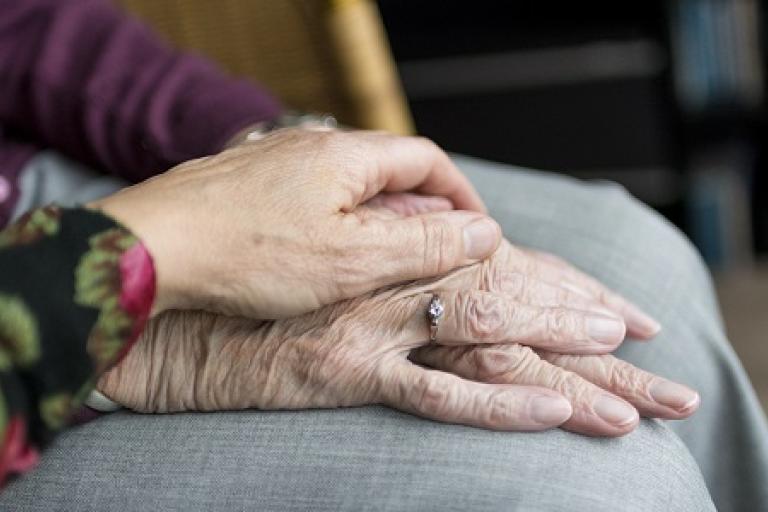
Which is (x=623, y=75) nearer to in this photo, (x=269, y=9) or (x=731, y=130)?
(x=731, y=130)

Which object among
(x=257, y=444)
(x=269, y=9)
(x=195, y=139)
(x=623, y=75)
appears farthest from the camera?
(x=623, y=75)

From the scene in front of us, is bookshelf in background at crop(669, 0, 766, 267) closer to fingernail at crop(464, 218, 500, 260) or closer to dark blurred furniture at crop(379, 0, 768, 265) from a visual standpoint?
dark blurred furniture at crop(379, 0, 768, 265)

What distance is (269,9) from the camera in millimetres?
1414

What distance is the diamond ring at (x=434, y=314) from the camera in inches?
32.5

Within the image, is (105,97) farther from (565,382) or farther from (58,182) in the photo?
(565,382)

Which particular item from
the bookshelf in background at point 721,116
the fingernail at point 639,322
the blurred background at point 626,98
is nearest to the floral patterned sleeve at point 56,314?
the fingernail at point 639,322

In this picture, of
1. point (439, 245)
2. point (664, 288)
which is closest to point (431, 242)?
point (439, 245)

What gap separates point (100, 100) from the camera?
110 cm

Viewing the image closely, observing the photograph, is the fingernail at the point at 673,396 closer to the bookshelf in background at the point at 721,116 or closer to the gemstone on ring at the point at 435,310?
the gemstone on ring at the point at 435,310

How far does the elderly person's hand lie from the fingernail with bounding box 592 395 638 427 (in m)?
0.16

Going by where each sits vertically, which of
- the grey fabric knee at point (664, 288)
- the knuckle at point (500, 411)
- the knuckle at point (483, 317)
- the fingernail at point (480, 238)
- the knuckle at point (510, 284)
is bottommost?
the grey fabric knee at point (664, 288)

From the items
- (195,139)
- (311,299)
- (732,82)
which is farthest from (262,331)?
(732,82)

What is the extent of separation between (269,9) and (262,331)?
2.25ft

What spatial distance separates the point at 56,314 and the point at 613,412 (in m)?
0.38
